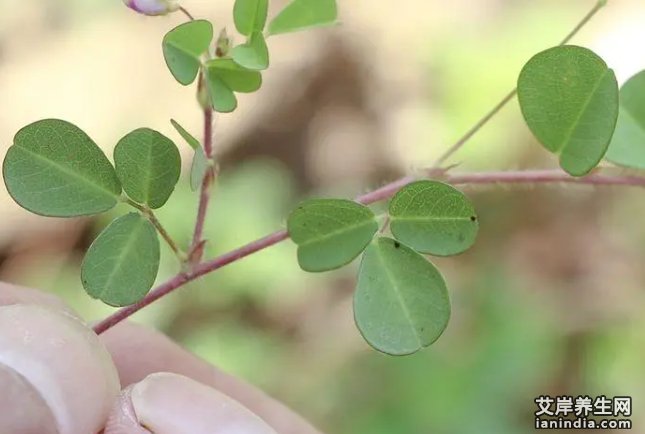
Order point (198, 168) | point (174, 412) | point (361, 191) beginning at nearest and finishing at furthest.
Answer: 1. point (198, 168)
2. point (174, 412)
3. point (361, 191)

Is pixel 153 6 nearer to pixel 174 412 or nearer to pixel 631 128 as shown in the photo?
pixel 174 412

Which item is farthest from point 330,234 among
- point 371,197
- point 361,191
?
point 361,191

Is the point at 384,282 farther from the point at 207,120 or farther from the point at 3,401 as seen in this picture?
the point at 3,401

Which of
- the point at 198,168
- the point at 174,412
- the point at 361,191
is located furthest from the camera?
the point at 361,191

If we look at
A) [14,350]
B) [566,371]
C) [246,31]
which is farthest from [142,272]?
[566,371]

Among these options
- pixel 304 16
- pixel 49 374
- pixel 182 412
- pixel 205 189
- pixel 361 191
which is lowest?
pixel 361 191

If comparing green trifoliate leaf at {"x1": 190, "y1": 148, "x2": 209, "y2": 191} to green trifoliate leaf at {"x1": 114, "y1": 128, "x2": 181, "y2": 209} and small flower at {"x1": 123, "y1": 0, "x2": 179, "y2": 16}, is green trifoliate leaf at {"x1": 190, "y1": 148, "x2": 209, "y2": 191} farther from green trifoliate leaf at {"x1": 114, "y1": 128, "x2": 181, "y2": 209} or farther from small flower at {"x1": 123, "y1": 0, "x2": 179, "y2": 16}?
small flower at {"x1": 123, "y1": 0, "x2": 179, "y2": 16}
